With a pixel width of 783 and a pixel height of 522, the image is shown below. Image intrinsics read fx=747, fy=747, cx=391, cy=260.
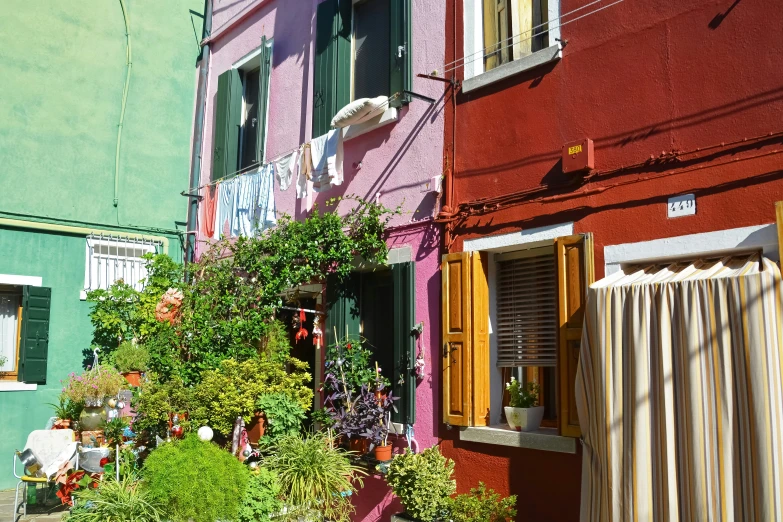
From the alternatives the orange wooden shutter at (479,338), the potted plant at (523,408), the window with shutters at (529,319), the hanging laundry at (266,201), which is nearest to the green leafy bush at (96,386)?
the hanging laundry at (266,201)

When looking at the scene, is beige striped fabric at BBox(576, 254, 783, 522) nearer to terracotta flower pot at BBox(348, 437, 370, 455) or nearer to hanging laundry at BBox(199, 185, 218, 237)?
terracotta flower pot at BBox(348, 437, 370, 455)

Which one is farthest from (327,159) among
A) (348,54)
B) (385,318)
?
(385,318)

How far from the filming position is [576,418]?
588cm

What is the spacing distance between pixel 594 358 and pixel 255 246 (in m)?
4.92

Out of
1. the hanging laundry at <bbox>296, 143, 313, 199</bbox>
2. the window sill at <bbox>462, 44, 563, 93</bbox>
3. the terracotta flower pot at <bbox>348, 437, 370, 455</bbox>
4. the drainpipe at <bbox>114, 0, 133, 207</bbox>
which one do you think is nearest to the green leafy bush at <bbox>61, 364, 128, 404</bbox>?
the drainpipe at <bbox>114, 0, 133, 207</bbox>

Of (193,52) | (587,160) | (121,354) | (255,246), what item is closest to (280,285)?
(255,246)

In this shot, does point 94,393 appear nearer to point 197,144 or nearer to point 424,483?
point 197,144

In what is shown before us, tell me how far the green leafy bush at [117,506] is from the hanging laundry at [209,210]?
5.10 metres

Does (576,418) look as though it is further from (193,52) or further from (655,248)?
(193,52)

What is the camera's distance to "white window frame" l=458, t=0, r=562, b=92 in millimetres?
6652

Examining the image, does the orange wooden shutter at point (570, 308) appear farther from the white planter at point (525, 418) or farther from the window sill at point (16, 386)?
the window sill at point (16, 386)

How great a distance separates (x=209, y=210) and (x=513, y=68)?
5.86 meters

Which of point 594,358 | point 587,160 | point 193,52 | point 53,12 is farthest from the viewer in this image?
point 193,52

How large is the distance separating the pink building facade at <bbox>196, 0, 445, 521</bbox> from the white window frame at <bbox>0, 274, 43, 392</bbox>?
95.7 inches
